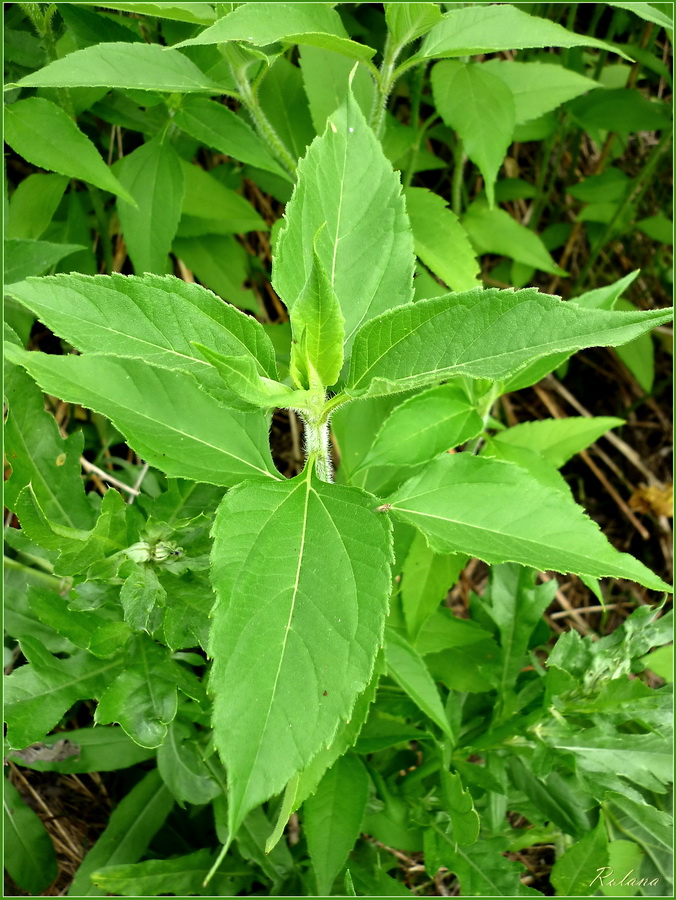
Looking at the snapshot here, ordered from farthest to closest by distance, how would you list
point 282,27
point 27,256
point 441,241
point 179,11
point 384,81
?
1. point 441,241
2. point 27,256
3. point 384,81
4. point 179,11
5. point 282,27

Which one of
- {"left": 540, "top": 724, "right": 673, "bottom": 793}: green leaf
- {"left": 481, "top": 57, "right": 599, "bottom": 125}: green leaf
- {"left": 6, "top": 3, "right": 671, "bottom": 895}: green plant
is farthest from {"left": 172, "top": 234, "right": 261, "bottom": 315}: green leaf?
{"left": 540, "top": 724, "right": 673, "bottom": 793}: green leaf

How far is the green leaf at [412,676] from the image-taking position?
1.27m

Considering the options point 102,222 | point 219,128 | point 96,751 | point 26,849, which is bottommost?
point 26,849

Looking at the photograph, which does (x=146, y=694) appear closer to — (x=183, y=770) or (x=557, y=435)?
(x=183, y=770)

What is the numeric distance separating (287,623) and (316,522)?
0.15 m

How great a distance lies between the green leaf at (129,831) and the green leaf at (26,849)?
0.07 meters

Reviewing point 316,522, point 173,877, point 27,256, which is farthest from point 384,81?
point 173,877

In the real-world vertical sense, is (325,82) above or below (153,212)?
above

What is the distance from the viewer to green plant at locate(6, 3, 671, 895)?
85cm

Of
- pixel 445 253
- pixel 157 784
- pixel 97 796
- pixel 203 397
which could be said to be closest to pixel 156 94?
pixel 445 253

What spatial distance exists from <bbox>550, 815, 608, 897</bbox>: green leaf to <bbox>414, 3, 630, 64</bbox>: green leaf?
57.5 inches

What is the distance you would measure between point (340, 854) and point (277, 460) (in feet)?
4.35

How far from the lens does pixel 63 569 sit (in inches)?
42.8

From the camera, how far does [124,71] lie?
125 cm
